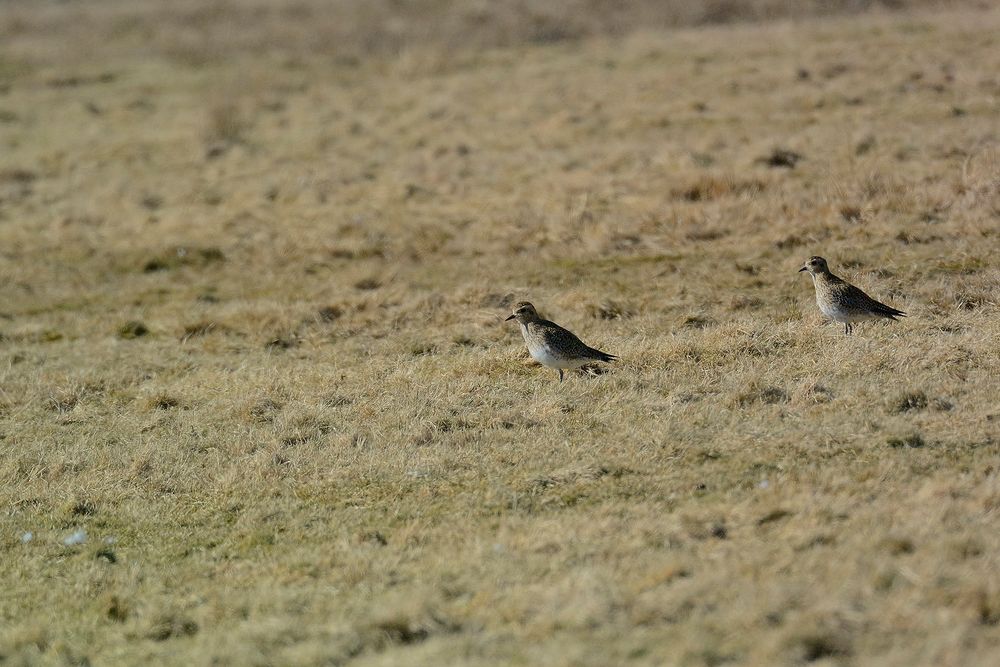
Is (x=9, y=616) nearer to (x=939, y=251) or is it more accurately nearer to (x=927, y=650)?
(x=927, y=650)

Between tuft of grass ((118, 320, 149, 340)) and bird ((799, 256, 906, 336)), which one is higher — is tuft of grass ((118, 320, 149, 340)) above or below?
below

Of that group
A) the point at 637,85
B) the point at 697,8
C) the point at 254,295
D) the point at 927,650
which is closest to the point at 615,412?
the point at 927,650

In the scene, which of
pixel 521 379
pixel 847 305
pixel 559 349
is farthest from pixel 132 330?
pixel 847 305

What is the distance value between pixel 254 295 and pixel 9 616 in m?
8.48

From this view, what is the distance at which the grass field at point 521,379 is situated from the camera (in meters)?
6.81

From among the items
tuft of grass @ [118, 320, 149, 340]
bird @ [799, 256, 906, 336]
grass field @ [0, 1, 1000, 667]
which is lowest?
tuft of grass @ [118, 320, 149, 340]

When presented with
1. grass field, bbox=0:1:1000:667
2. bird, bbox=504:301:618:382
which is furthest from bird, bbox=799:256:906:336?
bird, bbox=504:301:618:382

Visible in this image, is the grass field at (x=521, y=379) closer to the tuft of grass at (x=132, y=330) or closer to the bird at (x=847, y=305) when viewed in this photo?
the tuft of grass at (x=132, y=330)

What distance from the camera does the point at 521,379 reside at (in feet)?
36.8

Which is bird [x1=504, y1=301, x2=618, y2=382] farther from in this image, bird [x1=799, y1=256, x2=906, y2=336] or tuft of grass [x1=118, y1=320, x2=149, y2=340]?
tuft of grass [x1=118, y1=320, x2=149, y2=340]

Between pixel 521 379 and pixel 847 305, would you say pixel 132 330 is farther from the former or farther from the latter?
pixel 847 305

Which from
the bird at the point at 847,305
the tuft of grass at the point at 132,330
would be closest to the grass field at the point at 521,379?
the tuft of grass at the point at 132,330

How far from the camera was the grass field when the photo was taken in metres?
6.81

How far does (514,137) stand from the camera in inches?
917
